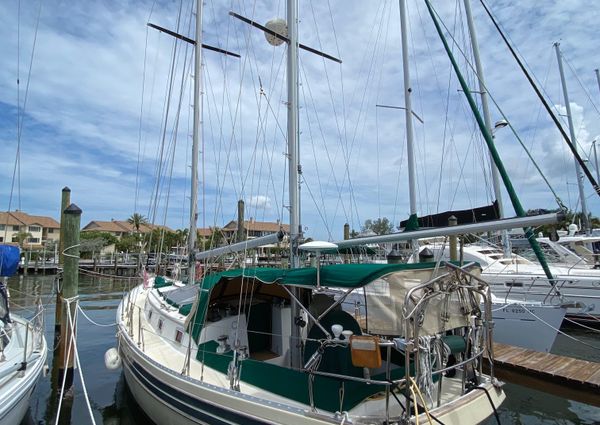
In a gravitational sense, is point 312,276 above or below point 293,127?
below

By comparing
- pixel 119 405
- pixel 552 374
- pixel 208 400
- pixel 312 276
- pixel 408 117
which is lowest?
pixel 119 405

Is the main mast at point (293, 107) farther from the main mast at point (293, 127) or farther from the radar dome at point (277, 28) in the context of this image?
the radar dome at point (277, 28)

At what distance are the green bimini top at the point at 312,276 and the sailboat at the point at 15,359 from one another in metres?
2.80

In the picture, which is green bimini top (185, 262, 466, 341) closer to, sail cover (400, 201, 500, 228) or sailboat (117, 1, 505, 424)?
sailboat (117, 1, 505, 424)

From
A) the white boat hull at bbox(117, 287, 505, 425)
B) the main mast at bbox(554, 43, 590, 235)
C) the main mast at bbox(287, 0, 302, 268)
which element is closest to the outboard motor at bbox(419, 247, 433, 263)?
the white boat hull at bbox(117, 287, 505, 425)

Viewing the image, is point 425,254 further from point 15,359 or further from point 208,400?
point 15,359

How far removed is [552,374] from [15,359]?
11079 mm

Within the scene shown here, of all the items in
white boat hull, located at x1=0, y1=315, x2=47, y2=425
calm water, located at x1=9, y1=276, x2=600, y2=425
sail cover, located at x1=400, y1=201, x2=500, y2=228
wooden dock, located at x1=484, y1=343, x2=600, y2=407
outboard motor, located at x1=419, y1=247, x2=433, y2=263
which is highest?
sail cover, located at x1=400, y1=201, x2=500, y2=228

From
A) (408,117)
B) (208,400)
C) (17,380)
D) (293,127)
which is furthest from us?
(408,117)

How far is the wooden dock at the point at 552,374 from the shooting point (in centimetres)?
768

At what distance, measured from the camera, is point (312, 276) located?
4.87 m

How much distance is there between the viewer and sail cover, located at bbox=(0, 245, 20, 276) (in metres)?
8.07

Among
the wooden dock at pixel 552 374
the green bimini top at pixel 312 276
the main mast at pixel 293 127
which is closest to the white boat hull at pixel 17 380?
the green bimini top at pixel 312 276

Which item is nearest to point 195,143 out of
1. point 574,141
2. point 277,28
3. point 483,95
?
point 277,28
